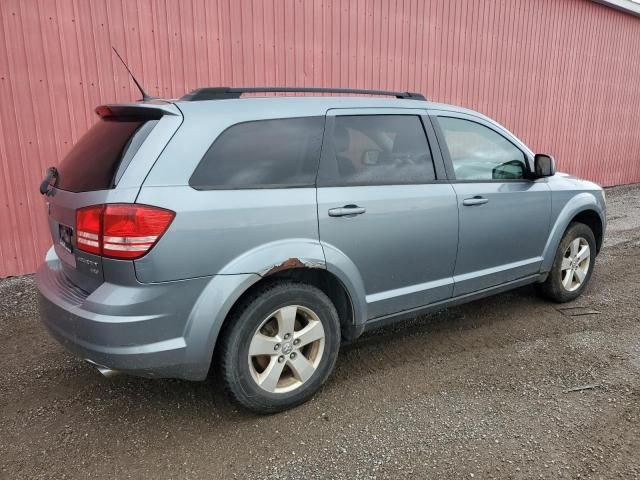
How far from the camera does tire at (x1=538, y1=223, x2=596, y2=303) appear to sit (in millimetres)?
4250

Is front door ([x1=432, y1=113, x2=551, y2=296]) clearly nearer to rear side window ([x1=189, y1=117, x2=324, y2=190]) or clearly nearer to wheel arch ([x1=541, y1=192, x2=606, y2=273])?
wheel arch ([x1=541, y1=192, x2=606, y2=273])

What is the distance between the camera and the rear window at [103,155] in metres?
2.38

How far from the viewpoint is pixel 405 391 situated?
9.78 feet

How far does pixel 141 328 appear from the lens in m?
2.28

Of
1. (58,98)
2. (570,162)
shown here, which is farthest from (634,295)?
(570,162)

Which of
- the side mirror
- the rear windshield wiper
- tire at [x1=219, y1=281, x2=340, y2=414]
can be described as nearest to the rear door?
tire at [x1=219, y1=281, x2=340, y2=414]

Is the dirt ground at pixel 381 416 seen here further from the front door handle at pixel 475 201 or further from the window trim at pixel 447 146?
the window trim at pixel 447 146

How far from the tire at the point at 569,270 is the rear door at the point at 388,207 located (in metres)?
1.42

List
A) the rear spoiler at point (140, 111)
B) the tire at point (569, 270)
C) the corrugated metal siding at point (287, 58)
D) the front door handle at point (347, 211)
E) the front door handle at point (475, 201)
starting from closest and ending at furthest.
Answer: the rear spoiler at point (140, 111) < the front door handle at point (347, 211) < the front door handle at point (475, 201) < the tire at point (569, 270) < the corrugated metal siding at point (287, 58)

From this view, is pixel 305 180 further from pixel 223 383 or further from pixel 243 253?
pixel 223 383

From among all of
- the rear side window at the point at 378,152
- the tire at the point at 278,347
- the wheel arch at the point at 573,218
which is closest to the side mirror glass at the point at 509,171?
the wheel arch at the point at 573,218

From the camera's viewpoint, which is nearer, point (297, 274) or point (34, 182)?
point (297, 274)

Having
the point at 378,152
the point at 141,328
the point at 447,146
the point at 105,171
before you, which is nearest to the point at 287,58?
the point at 447,146

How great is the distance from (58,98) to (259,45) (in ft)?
7.63
